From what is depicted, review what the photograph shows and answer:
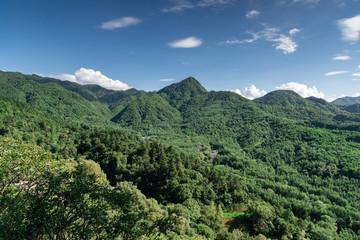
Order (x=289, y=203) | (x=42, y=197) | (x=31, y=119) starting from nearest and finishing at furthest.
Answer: (x=42, y=197)
(x=289, y=203)
(x=31, y=119)

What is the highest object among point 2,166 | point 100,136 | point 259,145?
point 2,166

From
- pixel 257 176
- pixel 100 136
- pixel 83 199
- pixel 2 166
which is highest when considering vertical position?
pixel 2 166

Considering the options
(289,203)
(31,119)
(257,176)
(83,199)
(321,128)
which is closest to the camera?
(83,199)

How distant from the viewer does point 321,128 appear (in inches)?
6703

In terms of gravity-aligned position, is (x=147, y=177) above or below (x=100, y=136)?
below

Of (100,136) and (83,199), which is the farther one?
(100,136)

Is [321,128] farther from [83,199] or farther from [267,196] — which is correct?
[83,199]

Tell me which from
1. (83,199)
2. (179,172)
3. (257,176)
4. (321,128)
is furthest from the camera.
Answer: (321,128)

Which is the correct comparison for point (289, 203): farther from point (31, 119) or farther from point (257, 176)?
point (31, 119)

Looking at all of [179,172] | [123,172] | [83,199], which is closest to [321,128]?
[179,172]

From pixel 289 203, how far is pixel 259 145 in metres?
107

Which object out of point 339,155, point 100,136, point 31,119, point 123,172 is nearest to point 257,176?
point 339,155

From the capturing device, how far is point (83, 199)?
9469 mm

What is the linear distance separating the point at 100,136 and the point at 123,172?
3191cm
